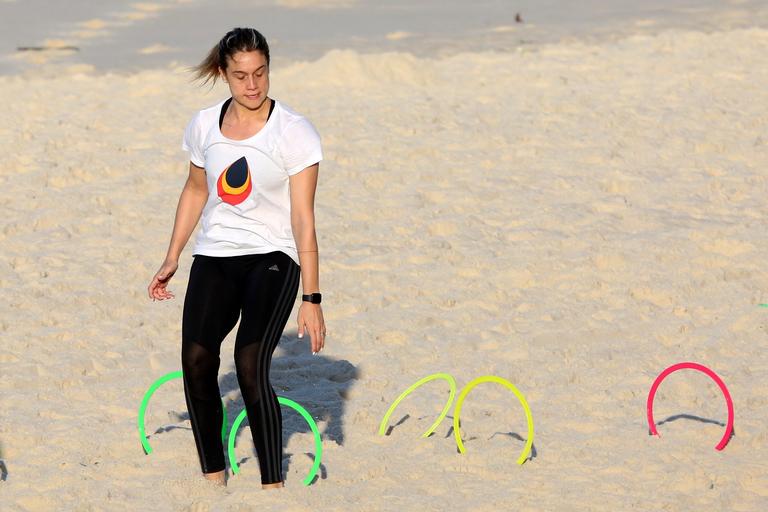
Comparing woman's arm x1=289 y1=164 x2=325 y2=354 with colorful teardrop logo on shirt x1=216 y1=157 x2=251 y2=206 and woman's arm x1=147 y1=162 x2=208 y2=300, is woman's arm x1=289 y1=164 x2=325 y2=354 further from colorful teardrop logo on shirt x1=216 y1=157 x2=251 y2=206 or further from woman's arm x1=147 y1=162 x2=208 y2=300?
woman's arm x1=147 y1=162 x2=208 y2=300

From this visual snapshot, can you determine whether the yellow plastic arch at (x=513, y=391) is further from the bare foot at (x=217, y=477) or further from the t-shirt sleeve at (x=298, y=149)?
the t-shirt sleeve at (x=298, y=149)

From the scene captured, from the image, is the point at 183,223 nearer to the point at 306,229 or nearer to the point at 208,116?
the point at 208,116

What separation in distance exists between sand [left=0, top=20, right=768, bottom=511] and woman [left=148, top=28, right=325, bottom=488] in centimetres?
52

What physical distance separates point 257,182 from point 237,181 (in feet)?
0.24

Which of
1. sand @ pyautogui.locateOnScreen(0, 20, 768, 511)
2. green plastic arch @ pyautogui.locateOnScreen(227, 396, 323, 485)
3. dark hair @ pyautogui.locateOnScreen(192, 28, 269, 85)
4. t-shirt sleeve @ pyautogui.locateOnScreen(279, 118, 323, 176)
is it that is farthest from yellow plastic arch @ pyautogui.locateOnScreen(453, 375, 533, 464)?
dark hair @ pyautogui.locateOnScreen(192, 28, 269, 85)

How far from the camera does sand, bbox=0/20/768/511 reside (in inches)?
195

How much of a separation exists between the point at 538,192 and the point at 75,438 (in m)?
4.55

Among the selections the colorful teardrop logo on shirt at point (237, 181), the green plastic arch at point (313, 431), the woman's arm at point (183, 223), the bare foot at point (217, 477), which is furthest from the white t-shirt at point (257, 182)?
the bare foot at point (217, 477)

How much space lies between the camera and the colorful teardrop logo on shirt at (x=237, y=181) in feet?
14.2

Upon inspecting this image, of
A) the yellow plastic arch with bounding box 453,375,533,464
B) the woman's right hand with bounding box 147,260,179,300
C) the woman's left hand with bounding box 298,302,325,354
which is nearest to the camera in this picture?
the woman's left hand with bounding box 298,302,325,354

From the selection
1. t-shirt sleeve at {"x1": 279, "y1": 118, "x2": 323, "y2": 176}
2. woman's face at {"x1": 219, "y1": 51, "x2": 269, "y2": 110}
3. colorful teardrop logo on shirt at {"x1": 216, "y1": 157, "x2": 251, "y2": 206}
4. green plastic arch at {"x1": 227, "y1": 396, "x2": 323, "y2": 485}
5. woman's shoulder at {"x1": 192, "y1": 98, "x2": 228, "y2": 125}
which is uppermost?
woman's face at {"x1": 219, "y1": 51, "x2": 269, "y2": 110}

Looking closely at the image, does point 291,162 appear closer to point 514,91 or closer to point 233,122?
point 233,122

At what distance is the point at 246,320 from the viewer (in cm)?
433

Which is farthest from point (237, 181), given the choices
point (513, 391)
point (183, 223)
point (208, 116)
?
point (513, 391)
